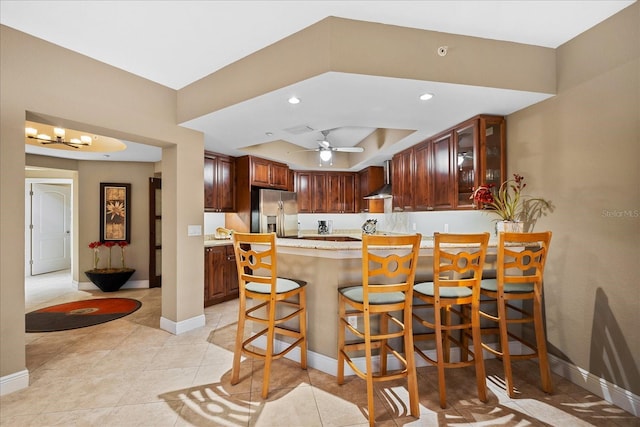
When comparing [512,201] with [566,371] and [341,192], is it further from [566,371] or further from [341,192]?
[341,192]

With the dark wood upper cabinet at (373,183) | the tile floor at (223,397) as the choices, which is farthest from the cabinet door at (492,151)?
the dark wood upper cabinet at (373,183)

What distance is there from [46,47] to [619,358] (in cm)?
503

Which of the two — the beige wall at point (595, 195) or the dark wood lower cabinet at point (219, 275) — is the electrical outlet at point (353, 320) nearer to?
the beige wall at point (595, 195)

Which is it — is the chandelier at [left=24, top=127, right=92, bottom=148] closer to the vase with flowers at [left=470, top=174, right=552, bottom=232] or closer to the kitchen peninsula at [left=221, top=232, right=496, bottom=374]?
the kitchen peninsula at [left=221, top=232, right=496, bottom=374]

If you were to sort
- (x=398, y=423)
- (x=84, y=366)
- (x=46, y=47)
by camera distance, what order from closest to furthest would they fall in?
(x=398, y=423) → (x=46, y=47) → (x=84, y=366)

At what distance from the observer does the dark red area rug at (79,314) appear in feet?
12.0

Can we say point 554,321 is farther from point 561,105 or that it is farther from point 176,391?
point 176,391

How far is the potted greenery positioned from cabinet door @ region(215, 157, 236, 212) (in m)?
Answer: 2.24

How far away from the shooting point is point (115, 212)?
18.7 feet

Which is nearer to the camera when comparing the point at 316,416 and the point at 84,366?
the point at 316,416

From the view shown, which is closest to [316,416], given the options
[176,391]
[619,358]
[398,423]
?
[398,423]

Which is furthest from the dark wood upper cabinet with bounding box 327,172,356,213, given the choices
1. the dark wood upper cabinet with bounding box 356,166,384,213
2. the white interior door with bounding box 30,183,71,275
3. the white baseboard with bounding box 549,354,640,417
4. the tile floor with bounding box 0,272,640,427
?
the white interior door with bounding box 30,183,71,275

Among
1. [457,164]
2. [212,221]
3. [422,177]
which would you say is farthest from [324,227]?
[457,164]

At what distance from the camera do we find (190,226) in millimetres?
3590
